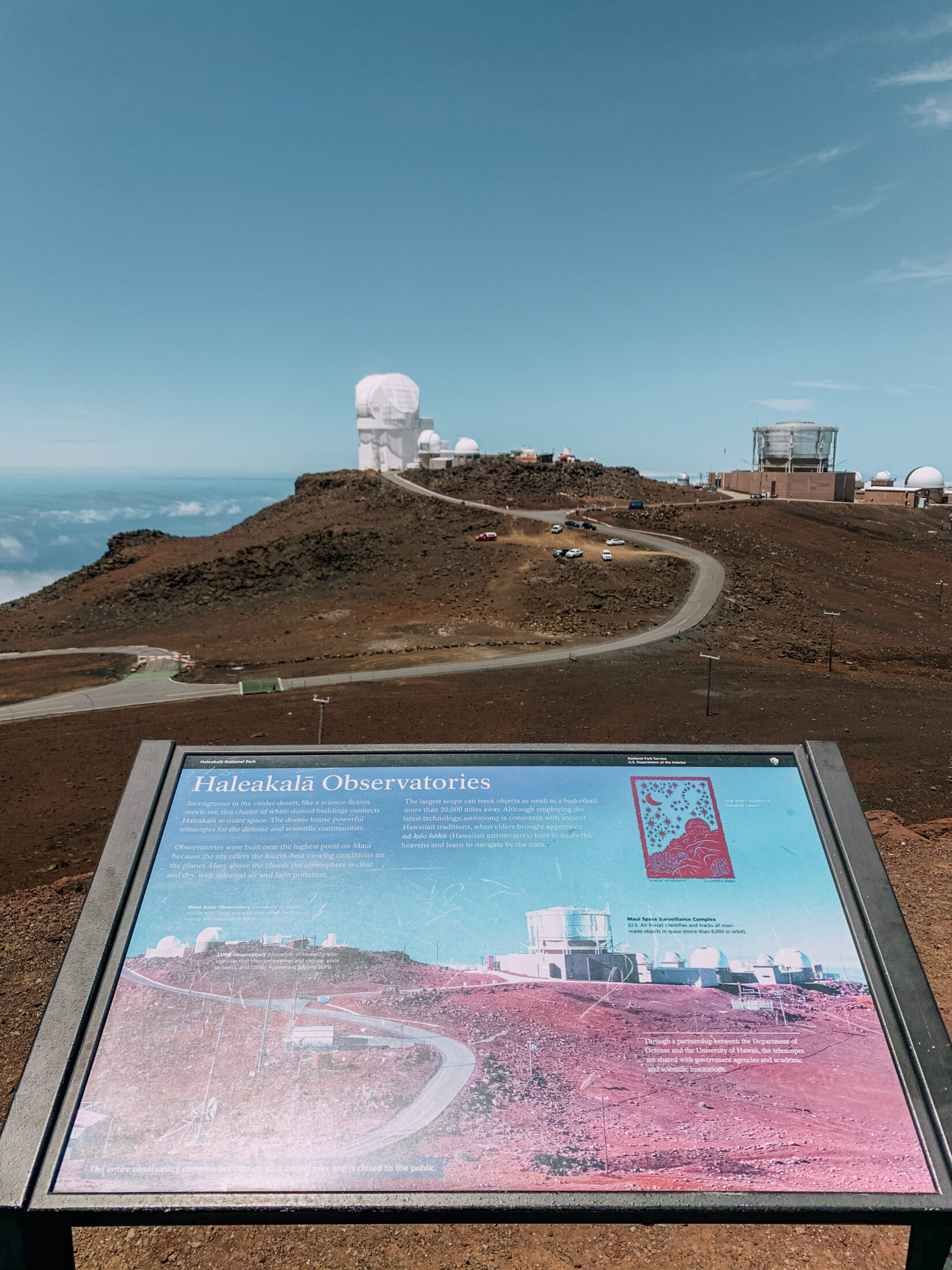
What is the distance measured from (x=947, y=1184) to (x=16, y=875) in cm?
1513

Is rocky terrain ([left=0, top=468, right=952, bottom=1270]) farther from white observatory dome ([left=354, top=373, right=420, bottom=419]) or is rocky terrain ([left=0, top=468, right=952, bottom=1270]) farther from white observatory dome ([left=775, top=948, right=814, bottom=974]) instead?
white observatory dome ([left=354, top=373, right=420, bottom=419])

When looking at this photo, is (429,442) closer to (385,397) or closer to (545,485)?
(385,397)

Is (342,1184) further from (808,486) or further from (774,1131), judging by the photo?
(808,486)

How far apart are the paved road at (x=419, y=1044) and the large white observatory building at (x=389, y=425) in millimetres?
86062

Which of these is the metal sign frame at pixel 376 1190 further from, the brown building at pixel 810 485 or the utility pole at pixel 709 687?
the brown building at pixel 810 485

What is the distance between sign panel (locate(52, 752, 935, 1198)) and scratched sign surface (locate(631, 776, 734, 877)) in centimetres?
2

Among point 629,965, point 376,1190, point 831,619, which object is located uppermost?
point 629,965

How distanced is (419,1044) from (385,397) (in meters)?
91.0

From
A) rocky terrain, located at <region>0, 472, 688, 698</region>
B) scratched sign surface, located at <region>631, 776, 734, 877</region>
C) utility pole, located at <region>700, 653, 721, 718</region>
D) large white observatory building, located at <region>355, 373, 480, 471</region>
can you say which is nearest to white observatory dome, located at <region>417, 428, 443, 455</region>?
large white observatory building, located at <region>355, 373, 480, 471</region>

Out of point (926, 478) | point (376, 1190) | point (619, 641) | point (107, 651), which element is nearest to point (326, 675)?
point (619, 641)

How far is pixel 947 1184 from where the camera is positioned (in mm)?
4328

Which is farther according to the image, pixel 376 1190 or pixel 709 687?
pixel 709 687

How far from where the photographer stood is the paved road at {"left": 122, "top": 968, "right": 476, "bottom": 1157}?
439 cm

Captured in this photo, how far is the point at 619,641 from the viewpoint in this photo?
3488 cm
